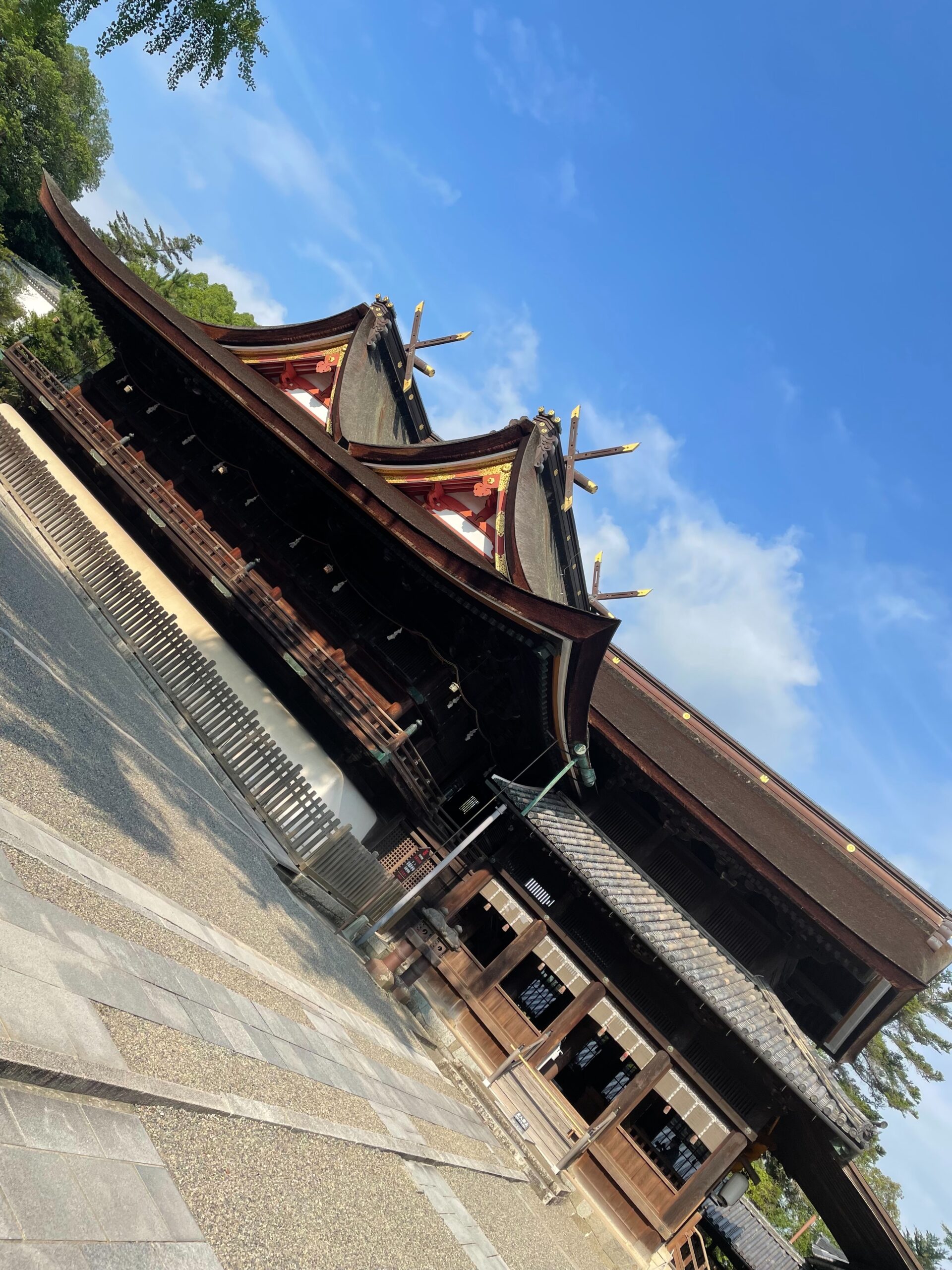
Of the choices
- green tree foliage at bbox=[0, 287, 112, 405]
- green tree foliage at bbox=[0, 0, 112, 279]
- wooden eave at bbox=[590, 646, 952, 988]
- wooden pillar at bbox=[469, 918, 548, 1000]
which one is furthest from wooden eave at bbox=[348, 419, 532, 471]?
green tree foliage at bbox=[0, 0, 112, 279]

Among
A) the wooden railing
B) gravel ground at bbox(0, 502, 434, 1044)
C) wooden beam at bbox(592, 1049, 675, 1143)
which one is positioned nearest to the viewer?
gravel ground at bbox(0, 502, 434, 1044)

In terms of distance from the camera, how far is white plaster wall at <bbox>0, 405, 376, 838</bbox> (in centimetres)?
1330

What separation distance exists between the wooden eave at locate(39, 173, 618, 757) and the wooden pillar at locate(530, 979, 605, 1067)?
398 centimetres

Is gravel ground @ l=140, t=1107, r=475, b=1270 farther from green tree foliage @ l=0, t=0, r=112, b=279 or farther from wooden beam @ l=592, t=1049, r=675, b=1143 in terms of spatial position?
green tree foliage @ l=0, t=0, r=112, b=279

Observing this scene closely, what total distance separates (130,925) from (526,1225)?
5866mm

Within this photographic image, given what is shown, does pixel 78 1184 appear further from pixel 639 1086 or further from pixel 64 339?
pixel 64 339

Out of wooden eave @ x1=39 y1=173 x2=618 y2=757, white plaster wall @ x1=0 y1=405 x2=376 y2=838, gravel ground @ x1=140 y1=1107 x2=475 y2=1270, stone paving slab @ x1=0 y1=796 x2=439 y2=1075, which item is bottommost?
stone paving slab @ x1=0 y1=796 x2=439 y2=1075

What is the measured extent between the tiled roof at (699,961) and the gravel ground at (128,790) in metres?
3.84

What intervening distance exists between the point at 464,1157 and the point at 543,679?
6624 mm

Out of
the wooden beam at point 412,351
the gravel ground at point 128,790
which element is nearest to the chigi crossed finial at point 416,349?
the wooden beam at point 412,351

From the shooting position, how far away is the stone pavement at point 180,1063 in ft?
10.2

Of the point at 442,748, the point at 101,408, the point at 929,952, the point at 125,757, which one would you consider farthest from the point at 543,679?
the point at 101,408

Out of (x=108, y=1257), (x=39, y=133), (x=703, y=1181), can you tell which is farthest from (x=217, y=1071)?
(x=39, y=133)

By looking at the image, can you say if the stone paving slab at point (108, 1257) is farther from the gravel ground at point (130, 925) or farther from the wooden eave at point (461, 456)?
the wooden eave at point (461, 456)
